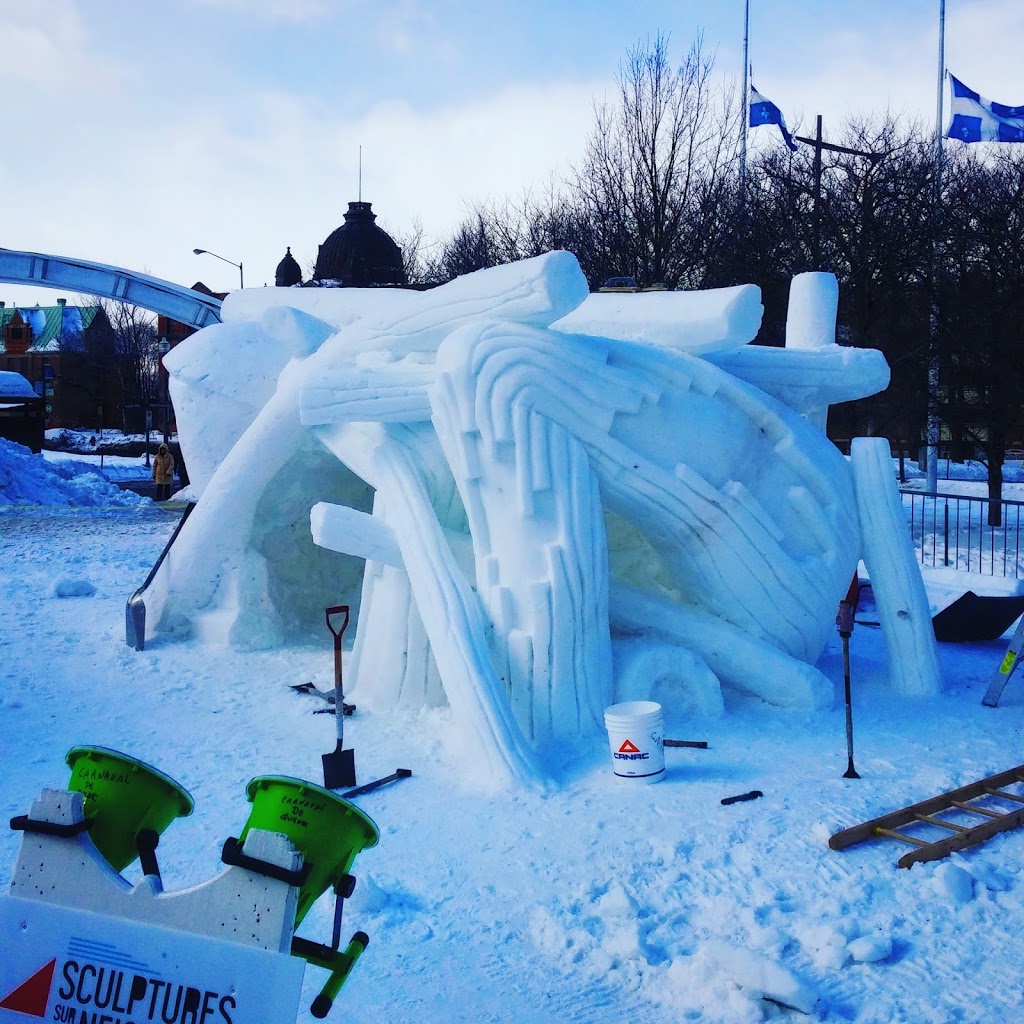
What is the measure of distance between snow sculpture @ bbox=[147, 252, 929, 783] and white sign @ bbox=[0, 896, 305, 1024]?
10.4ft

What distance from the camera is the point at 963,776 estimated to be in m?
5.73

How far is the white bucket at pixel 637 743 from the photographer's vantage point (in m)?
5.52

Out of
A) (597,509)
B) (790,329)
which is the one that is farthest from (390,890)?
(790,329)

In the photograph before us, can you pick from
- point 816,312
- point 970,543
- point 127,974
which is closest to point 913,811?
point 127,974

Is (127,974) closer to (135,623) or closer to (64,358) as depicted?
(135,623)

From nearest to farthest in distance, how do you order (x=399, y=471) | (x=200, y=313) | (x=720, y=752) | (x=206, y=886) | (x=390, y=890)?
(x=206, y=886)
(x=390, y=890)
(x=720, y=752)
(x=399, y=471)
(x=200, y=313)

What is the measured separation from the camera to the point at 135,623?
8484 millimetres

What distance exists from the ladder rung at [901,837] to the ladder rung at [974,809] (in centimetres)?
41

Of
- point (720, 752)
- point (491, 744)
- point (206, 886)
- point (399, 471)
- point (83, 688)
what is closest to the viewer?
point (206, 886)

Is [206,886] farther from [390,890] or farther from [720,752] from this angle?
[720,752]

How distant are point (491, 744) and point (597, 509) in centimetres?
153

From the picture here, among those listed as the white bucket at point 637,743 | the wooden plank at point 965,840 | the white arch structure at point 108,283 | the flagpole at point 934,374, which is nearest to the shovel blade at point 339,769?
the white bucket at point 637,743

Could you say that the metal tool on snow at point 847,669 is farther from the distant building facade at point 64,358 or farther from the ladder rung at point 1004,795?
the distant building facade at point 64,358

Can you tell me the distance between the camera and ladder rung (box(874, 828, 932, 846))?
4758 millimetres
